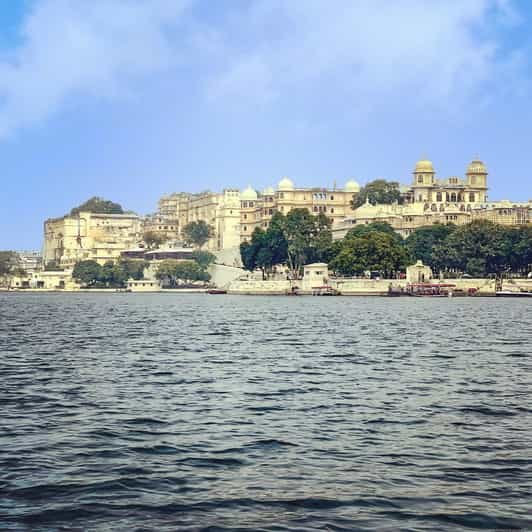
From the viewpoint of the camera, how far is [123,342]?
42.1 metres

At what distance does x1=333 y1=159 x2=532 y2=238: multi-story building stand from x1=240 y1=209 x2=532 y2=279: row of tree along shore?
12.9 m

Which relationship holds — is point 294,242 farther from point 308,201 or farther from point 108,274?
point 108,274

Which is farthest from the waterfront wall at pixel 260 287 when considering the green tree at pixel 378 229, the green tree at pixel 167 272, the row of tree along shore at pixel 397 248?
the green tree at pixel 167 272

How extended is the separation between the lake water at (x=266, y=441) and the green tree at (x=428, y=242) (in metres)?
97.5

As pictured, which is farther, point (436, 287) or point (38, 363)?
point (436, 287)

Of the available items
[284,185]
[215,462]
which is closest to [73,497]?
[215,462]

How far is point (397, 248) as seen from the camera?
409 ft

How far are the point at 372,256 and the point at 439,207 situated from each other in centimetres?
4570

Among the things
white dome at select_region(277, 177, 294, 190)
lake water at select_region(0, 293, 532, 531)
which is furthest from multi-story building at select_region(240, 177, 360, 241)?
lake water at select_region(0, 293, 532, 531)

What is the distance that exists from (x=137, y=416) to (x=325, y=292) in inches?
4222

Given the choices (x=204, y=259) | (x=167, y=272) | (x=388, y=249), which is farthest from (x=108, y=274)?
(x=388, y=249)

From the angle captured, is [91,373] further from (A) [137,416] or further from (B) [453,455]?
(B) [453,455]

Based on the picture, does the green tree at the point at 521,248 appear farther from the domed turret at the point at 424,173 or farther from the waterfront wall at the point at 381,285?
the domed turret at the point at 424,173

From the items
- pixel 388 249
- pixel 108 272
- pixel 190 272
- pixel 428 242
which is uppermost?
pixel 428 242
